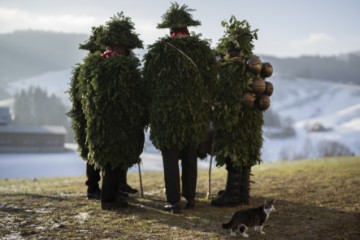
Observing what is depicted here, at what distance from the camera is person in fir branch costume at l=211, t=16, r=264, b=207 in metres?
7.84

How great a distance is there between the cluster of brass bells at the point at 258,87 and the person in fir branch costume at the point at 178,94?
2.33 ft

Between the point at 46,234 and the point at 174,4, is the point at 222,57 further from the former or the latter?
the point at 46,234

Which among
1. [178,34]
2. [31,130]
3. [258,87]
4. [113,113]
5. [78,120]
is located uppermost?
[178,34]

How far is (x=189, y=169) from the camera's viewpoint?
306 inches

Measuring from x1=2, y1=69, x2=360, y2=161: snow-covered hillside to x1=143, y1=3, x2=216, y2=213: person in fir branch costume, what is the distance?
8244cm

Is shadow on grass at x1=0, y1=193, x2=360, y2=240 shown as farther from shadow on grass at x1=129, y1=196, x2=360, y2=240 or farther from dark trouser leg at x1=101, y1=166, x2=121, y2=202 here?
dark trouser leg at x1=101, y1=166, x2=121, y2=202

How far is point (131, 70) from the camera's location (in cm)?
758

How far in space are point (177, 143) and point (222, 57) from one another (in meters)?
2.21

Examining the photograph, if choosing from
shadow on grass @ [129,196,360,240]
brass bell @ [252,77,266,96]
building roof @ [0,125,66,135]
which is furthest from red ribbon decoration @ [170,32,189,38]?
building roof @ [0,125,66,135]

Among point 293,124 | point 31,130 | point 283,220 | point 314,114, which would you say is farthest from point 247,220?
point 314,114

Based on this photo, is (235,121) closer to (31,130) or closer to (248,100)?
(248,100)

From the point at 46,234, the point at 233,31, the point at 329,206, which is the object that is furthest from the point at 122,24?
the point at 329,206

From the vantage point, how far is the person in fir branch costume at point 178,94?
7.25 metres

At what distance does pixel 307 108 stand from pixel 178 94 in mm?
150694
